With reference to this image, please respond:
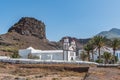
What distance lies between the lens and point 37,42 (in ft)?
638

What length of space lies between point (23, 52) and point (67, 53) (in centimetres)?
2106

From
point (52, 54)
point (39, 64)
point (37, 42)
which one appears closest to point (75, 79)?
point (39, 64)

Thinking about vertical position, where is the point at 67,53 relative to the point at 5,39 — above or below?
below

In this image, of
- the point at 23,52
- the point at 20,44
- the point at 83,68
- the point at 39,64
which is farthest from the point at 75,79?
the point at 20,44

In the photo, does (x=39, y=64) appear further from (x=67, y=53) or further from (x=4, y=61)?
(x=67, y=53)

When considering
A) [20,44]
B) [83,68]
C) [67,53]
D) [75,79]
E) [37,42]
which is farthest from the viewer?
[37,42]

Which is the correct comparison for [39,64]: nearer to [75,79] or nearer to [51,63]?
[51,63]

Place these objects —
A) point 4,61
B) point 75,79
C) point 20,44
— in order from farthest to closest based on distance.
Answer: point 20,44 < point 4,61 < point 75,79

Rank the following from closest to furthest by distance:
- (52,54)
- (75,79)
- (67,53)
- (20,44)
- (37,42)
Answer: (75,79), (67,53), (52,54), (20,44), (37,42)

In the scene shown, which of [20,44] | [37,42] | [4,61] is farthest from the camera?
[37,42]

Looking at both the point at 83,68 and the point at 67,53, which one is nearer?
the point at 83,68

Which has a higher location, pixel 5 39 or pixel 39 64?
pixel 5 39

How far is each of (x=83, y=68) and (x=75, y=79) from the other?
58.1 ft

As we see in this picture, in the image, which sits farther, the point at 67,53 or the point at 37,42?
the point at 37,42
